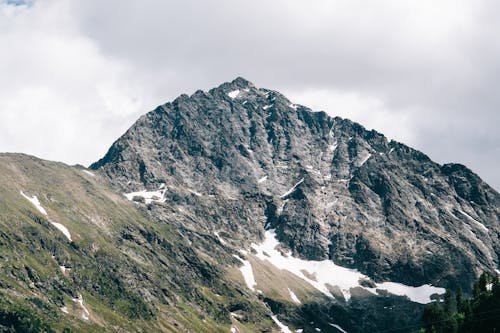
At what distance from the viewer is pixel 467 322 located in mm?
148250

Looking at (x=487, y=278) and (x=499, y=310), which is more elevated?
(x=487, y=278)

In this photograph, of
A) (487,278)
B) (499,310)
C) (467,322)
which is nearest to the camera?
(499,310)

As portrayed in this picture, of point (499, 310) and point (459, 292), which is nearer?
point (499, 310)

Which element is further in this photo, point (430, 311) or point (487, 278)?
point (487, 278)

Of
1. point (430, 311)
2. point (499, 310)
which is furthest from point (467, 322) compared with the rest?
point (430, 311)

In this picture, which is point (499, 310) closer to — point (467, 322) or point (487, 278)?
point (467, 322)

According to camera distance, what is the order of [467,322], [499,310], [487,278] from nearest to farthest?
1. [499,310]
2. [467,322]
3. [487,278]

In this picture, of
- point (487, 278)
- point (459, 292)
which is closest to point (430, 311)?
point (459, 292)

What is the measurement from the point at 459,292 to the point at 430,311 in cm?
1582

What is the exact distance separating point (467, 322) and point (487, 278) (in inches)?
1662

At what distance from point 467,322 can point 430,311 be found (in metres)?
23.7

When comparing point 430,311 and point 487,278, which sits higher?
point 487,278

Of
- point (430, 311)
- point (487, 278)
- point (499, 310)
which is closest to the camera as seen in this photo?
point (499, 310)

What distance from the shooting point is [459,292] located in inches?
7131
